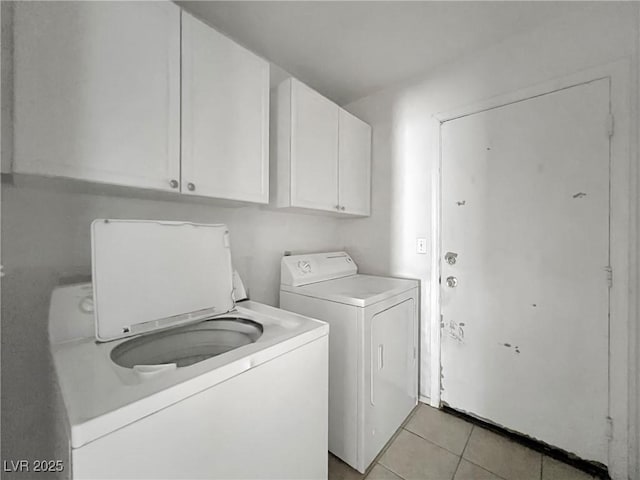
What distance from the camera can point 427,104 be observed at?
195 cm

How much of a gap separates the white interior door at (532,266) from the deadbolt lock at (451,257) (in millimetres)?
22

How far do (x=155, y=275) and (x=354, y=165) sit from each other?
1.58 m

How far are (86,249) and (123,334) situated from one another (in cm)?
47

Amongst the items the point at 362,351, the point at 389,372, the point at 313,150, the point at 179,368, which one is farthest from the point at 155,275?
the point at 389,372

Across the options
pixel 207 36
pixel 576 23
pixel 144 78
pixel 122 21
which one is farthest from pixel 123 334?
pixel 576 23

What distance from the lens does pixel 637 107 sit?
1273mm

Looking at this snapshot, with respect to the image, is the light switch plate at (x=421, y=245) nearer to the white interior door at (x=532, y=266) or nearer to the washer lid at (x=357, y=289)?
Result: the white interior door at (x=532, y=266)

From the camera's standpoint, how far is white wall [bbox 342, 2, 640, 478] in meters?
1.37

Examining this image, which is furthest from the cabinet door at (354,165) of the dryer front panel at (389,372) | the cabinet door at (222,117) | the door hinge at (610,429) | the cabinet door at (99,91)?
the door hinge at (610,429)

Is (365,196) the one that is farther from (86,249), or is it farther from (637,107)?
(86,249)

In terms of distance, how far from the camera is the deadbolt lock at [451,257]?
183 centimetres

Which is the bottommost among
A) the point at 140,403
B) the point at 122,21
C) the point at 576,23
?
the point at 140,403

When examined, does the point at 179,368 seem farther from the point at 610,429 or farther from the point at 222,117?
the point at 610,429

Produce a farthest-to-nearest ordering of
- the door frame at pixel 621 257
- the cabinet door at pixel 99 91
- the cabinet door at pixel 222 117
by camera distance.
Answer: the door frame at pixel 621 257 → the cabinet door at pixel 222 117 → the cabinet door at pixel 99 91
